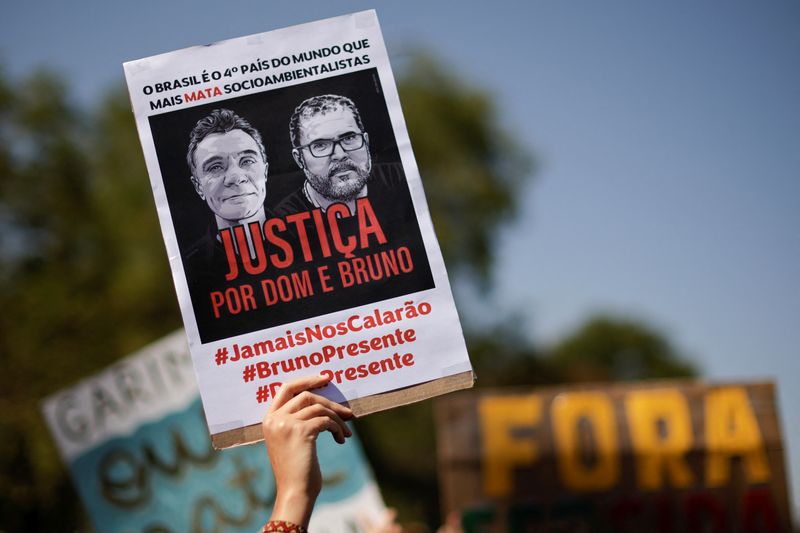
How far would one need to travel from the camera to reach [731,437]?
30.3 ft

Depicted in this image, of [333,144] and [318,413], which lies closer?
[318,413]

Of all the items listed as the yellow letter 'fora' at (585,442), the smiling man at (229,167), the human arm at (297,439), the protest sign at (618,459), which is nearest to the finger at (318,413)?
the human arm at (297,439)

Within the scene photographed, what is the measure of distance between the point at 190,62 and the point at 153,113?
16cm

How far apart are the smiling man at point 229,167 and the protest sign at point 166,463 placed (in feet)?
10.4

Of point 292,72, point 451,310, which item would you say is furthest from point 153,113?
point 451,310

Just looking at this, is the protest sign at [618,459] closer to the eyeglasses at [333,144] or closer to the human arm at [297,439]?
the eyeglasses at [333,144]

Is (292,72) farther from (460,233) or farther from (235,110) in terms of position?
(460,233)

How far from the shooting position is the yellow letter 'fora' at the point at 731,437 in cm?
912

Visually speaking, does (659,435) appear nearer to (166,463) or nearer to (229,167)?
(166,463)

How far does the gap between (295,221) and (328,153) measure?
19 cm

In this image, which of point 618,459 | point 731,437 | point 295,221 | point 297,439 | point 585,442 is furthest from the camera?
point 585,442

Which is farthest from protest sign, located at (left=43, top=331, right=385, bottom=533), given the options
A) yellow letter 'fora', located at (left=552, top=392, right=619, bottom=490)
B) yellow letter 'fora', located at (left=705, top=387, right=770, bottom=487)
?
yellow letter 'fora', located at (left=705, top=387, right=770, bottom=487)

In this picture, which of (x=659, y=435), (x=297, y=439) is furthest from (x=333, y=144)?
(x=659, y=435)

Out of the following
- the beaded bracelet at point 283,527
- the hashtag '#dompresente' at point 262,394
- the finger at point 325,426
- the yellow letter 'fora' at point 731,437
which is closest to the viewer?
the beaded bracelet at point 283,527
